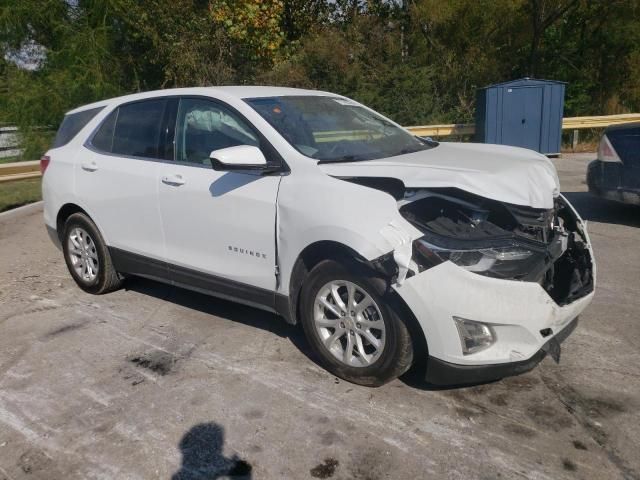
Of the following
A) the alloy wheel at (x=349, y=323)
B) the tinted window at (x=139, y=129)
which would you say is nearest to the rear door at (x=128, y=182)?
the tinted window at (x=139, y=129)

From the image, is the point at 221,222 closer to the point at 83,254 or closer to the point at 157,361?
the point at 157,361

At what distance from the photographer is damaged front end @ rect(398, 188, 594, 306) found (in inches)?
123

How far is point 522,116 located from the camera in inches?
537

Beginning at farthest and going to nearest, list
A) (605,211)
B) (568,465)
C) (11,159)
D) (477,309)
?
(11,159)
(605,211)
(477,309)
(568,465)

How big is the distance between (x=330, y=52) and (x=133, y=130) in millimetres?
12804

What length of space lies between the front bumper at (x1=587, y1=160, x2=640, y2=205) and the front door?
188 inches

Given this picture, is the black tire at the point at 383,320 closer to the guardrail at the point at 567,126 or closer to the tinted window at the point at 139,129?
the tinted window at the point at 139,129

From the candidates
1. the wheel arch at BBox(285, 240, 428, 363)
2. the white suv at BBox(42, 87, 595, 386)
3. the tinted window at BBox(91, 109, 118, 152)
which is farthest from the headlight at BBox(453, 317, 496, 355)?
the tinted window at BBox(91, 109, 118, 152)

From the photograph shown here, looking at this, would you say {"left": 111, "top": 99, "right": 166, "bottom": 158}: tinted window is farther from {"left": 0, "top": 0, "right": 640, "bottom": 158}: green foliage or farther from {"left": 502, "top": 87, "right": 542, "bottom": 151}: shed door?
{"left": 0, "top": 0, "right": 640, "bottom": 158}: green foliage

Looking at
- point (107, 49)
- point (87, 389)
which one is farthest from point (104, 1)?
point (87, 389)

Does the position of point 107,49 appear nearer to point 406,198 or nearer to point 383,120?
point 383,120

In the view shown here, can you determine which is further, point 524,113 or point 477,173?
point 524,113

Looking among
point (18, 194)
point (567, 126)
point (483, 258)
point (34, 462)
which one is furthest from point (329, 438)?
point (567, 126)

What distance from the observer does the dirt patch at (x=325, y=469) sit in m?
2.79
